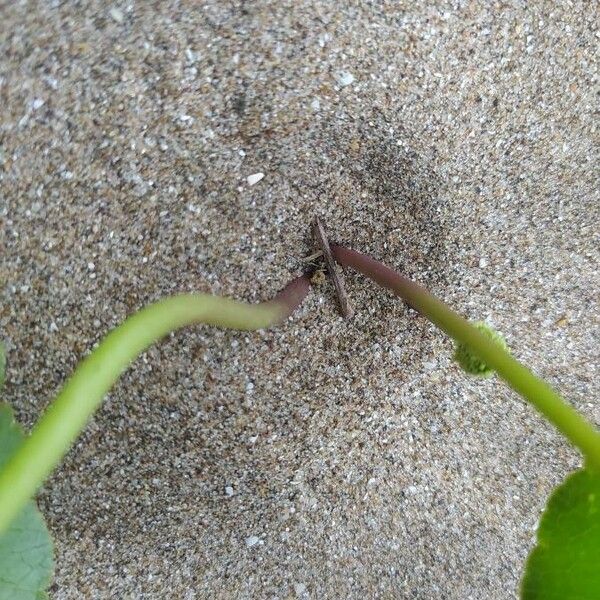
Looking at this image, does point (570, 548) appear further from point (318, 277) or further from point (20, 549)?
point (318, 277)

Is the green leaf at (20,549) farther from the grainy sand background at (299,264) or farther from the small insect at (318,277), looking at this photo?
the small insect at (318,277)

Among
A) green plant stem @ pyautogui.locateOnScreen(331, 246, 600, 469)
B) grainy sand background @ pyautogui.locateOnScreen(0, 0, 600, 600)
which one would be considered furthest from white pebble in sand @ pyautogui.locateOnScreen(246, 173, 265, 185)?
green plant stem @ pyautogui.locateOnScreen(331, 246, 600, 469)

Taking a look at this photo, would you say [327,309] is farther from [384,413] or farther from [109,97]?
[109,97]

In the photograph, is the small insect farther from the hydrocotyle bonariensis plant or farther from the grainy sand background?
the hydrocotyle bonariensis plant

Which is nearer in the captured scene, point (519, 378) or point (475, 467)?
point (519, 378)

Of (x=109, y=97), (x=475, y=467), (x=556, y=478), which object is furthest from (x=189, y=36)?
(x=556, y=478)
